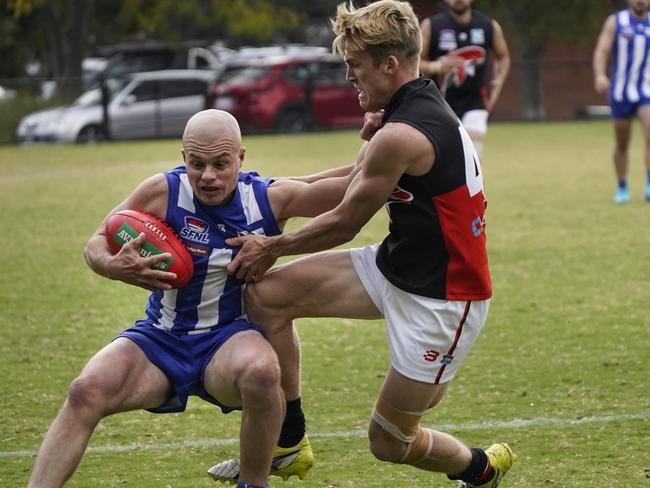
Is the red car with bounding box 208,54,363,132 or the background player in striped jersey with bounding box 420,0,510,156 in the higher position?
the background player in striped jersey with bounding box 420,0,510,156

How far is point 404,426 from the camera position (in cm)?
461

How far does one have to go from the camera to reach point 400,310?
4.64m

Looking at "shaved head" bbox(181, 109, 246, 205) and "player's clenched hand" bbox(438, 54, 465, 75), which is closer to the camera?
"shaved head" bbox(181, 109, 246, 205)

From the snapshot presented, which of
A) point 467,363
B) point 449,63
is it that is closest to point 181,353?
point 467,363

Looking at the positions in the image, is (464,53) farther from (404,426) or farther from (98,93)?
(98,93)

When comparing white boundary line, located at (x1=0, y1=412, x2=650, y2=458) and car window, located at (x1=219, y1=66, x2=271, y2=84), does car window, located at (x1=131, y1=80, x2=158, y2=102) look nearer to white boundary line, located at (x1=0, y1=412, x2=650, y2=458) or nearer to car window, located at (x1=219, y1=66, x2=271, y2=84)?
car window, located at (x1=219, y1=66, x2=271, y2=84)

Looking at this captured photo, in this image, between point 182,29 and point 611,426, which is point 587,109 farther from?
point 611,426

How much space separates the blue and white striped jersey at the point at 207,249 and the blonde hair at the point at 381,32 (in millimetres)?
767

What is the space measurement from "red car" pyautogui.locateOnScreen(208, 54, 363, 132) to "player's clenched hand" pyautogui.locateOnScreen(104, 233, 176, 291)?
71.2ft

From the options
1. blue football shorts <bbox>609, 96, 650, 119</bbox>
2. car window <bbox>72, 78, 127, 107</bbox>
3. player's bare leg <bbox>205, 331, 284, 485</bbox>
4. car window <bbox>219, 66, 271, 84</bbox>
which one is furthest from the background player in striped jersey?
car window <bbox>72, 78, 127, 107</bbox>

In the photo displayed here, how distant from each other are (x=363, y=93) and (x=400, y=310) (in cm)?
85

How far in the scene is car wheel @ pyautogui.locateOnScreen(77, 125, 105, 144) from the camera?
26.3m

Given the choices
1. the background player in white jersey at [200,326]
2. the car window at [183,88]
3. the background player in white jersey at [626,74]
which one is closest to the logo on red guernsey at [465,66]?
the background player in white jersey at [626,74]

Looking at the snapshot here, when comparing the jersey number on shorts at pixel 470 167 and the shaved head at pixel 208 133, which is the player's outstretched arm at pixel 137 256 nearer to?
the shaved head at pixel 208 133
